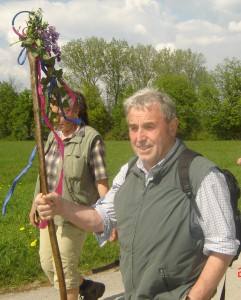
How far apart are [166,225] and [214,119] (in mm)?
68998

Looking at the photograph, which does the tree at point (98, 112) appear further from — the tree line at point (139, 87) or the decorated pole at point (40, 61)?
the decorated pole at point (40, 61)

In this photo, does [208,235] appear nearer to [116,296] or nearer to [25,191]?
[116,296]

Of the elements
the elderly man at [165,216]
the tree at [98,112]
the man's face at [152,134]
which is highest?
the tree at [98,112]

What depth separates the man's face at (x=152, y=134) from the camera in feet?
8.26

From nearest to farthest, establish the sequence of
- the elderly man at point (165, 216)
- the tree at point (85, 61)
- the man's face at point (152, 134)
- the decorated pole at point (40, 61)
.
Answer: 1. the decorated pole at point (40, 61)
2. the elderly man at point (165, 216)
3. the man's face at point (152, 134)
4. the tree at point (85, 61)

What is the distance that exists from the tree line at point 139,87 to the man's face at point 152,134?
5758 centimetres

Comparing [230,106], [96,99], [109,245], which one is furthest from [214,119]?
[109,245]

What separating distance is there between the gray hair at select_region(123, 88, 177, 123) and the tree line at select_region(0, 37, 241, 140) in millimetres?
→ 57487

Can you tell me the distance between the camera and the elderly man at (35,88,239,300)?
234cm

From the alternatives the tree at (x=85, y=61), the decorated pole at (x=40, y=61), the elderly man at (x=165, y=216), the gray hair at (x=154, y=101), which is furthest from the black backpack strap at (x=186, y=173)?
the tree at (x=85, y=61)

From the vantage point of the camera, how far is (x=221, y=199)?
2.34 meters

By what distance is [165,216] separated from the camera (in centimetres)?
241

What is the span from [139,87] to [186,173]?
60.3 metres

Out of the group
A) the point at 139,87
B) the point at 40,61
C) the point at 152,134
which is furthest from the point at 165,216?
the point at 139,87
